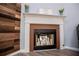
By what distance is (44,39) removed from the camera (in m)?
2.66

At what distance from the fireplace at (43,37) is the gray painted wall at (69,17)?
25cm

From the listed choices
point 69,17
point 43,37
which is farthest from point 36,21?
point 69,17

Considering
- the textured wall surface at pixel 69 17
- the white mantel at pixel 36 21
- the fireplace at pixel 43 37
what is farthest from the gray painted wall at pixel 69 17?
the fireplace at pixel 43 37

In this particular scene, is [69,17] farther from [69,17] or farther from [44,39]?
[44,39]

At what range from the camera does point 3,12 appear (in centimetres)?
225

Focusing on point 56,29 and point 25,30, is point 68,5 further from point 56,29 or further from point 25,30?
point 25,30

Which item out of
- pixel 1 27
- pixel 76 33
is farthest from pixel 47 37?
pixel 1 27

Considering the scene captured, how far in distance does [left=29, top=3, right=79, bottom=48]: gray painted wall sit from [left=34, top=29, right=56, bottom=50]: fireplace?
313 mm

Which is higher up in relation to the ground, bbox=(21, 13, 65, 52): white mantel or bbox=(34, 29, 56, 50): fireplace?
bbox=(21, 13, 65, 52): white mantel

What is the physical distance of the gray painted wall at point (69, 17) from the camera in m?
2.58

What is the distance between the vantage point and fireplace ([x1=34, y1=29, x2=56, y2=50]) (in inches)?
105

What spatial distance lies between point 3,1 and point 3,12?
8.1 inches

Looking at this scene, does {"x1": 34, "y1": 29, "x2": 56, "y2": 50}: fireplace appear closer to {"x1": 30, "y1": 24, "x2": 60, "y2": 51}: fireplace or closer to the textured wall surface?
{"x1": 30, "y1": 24, "x2": 60, "y2": 51}: fireplace

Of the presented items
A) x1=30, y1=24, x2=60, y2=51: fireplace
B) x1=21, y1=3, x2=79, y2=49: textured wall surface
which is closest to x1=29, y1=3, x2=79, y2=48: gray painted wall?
x1=21, y1=3, x2=79, y2=49: textured wall surface
